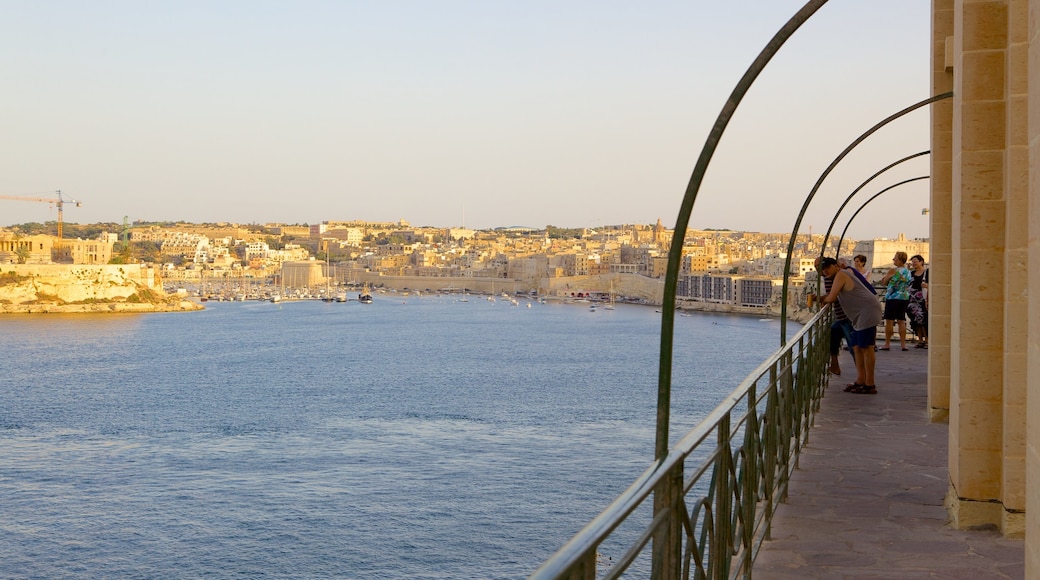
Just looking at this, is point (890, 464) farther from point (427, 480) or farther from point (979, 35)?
point (427, 480)

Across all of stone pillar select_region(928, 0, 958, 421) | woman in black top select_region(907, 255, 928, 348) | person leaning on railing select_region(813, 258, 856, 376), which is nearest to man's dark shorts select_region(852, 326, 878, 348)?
person leaning on railing select_region(813, 258, 856, 376)

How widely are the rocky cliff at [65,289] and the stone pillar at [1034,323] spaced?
97.6m

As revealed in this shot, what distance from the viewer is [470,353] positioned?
182 feet

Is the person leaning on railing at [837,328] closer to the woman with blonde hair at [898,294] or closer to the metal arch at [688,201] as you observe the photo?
the woman with blonde hair at [898,294]

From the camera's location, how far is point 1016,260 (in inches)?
128

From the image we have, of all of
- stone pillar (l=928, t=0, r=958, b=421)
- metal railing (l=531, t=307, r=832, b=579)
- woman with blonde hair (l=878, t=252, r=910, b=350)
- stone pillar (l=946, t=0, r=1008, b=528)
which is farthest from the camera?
woman with blonde hair (l=878, t=252, r=910, b=350)

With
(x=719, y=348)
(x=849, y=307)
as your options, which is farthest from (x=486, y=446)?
(x=719, y=348)

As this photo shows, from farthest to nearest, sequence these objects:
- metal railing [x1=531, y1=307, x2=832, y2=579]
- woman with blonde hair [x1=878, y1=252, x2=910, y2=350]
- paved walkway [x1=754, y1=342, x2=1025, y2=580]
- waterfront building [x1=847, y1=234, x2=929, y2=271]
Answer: waterfront building [x1=847, y1=234, x2=929, y2=271], woman with blonde hair [x1=878, y1=252, x2=910, y2=350], paved walkway [x1=754, y1=342, x2=1025, y2=580], metal railing [x1=531, y1=307, x2=832, y2=579]

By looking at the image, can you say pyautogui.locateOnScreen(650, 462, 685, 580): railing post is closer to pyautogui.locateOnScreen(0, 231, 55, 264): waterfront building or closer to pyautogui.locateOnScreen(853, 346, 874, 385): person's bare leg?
pyautogui.locateOnScreen(853, 346, 874, 385): person's bare leg

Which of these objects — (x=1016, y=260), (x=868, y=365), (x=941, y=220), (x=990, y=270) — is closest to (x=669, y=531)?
(x=1016, y=260)

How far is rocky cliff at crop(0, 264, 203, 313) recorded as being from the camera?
298 feet

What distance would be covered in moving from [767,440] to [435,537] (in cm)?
1806

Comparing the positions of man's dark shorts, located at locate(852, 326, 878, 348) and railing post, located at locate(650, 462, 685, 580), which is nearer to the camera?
railing post, located at locate(650, 462, 685, 580)

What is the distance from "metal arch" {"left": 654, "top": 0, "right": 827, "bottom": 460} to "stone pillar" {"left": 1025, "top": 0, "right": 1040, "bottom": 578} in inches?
31.3
